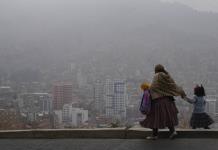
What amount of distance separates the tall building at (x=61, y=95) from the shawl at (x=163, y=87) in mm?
15004

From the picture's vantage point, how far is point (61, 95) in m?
Answer: 26.6

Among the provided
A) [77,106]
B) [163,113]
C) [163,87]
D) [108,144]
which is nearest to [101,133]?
[108,144]

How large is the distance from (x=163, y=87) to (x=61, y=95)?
56.6 ft

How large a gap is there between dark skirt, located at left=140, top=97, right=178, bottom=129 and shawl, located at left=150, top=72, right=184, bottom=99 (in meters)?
Result: 0.12

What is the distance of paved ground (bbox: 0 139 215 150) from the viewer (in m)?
9.20

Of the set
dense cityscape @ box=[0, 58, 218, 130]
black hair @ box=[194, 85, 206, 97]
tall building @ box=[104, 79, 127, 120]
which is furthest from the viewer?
tall building @ box=[104, 79, 127, 120]

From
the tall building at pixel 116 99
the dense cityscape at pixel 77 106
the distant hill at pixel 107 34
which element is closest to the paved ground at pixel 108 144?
the dense cityscape at pixel 77 106

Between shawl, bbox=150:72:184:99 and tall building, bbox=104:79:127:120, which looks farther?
tall building, bbox=104:79:127:120

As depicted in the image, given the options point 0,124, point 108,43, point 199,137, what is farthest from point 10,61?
point 199,137

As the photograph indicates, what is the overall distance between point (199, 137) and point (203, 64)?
1522 inches

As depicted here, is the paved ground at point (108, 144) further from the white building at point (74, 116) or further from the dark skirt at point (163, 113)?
the white building at point (74, 116)

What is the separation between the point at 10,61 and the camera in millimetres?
48438

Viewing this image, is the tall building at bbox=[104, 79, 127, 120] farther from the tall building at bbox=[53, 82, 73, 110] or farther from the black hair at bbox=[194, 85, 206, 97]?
the black hair at bbox=[194, 85, 206, 97]

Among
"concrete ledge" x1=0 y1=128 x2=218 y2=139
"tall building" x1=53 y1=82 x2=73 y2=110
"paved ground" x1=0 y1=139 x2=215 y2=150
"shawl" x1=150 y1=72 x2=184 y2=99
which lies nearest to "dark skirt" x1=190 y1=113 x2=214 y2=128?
"concrete ledge" x1=0 y1=128 x2=218 y2=139
